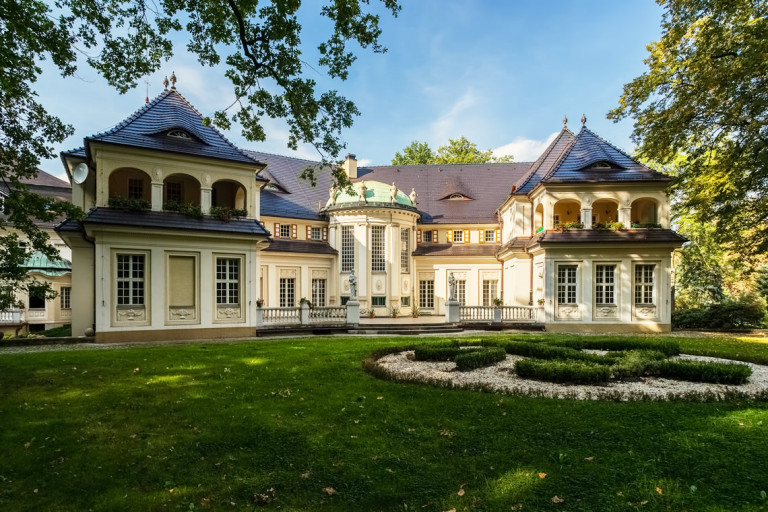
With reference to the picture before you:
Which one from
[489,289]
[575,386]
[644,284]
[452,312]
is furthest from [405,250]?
[575,386]

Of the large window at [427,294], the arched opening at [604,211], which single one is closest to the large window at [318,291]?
the large window at [427,294]

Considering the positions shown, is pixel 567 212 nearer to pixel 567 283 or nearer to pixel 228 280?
pixel 567 283

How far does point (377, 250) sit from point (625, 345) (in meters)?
18.3

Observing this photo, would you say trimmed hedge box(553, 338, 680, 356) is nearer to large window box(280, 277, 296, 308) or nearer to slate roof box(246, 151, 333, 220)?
large window box(280, 277, 296, 308)

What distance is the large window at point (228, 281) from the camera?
20.0 metres

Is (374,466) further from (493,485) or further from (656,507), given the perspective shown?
(656,507)

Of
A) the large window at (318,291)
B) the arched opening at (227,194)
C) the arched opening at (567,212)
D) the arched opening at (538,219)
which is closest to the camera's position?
the arched opening at (227,194)

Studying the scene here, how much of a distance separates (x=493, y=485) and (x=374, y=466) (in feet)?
5.00

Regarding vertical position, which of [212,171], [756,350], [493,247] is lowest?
[756,350]

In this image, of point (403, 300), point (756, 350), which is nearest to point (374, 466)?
point (756, 350)

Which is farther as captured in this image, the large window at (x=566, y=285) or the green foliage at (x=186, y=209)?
the large window at (x=566, y=285)

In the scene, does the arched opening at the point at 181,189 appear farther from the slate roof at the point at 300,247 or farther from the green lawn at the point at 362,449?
the green lawn at the point at 362,449

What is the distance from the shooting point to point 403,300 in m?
30.5

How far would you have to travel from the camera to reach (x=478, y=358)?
1089 centimetres
